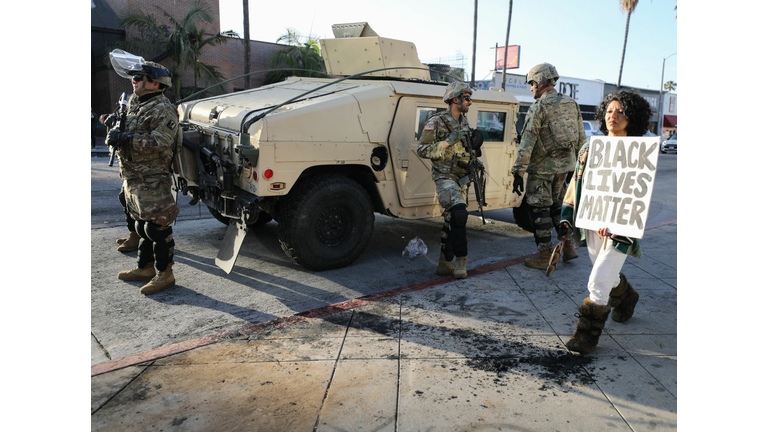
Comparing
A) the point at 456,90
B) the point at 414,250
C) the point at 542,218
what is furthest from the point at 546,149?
the point at 414,250

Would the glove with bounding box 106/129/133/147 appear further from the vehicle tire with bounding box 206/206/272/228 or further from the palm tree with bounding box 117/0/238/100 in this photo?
the palm tree with bounding box 117/0/238/100

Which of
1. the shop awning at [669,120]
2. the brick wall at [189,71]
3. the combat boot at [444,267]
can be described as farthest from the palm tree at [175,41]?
the shop awning at [669,120]

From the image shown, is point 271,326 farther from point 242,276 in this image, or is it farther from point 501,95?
point 501,95

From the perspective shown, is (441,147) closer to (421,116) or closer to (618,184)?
(421,116)

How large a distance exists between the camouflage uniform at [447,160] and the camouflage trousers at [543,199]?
83 centimetres

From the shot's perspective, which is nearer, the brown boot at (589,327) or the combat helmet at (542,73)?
the brown boot at (589,327)

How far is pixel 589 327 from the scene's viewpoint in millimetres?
3422

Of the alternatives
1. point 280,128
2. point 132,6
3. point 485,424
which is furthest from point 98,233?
point 132,6

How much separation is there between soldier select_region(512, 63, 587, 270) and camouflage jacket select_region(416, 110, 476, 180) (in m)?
0.62

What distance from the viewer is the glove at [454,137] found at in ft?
16.3

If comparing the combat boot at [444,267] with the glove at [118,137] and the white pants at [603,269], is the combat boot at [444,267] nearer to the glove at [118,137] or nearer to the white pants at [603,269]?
the white pants at [603,269]

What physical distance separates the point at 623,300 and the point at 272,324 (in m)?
2.66

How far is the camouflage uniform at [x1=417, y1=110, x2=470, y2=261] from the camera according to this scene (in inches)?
198

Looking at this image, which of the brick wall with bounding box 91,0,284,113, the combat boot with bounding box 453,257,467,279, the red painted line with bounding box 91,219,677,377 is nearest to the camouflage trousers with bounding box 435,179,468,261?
the combat boot with bounding box 453,257,467,279
